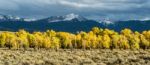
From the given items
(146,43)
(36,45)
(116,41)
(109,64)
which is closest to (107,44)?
(116,41)

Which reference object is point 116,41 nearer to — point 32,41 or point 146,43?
point 146,43

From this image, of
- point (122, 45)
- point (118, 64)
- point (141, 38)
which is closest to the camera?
point (118, 64)

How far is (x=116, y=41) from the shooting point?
564ft

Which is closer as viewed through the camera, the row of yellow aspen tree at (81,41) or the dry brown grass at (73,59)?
the dry brown grass at (73,59)

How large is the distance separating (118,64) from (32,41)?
142316 millimetres

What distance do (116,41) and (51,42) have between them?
1080 inches

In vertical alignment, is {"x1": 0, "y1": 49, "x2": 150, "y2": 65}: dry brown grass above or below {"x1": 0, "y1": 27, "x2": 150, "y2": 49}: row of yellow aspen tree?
above

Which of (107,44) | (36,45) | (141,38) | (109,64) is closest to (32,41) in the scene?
(36,45)

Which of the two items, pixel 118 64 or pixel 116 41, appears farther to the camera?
pixel 116 41

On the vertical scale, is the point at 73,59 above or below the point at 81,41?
above

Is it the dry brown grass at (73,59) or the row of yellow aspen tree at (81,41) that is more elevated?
the dry brown grass at (73,59)

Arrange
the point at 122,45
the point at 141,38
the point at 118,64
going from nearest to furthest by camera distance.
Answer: the point at 118,64, the point at 122,45, the point at 141,38

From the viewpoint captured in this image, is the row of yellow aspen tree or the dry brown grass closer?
the dry brown grass

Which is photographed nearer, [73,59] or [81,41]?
[73,59]
